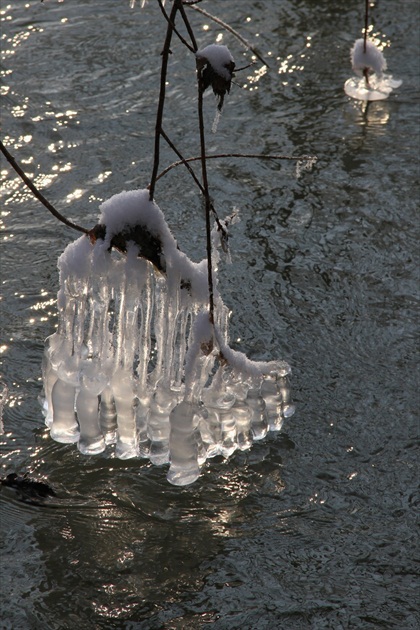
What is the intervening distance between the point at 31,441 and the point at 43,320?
23.4 inches

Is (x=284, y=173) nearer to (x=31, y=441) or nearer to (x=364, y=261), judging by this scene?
(x=364, y=261)

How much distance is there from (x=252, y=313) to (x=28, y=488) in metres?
1.09

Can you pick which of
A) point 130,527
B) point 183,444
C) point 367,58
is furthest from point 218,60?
point 367,58

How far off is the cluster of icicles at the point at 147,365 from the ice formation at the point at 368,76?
8.17ft

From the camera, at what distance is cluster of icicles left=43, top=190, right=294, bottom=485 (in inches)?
83.7

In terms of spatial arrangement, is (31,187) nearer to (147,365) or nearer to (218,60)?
(218,60)

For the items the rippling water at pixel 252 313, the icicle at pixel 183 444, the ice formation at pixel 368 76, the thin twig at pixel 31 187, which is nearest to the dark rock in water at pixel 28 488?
the rippling water at pixel 252 313

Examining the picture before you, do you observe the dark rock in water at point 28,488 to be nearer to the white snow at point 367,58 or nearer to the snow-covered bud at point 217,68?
the snow-covered bud at point 217,68

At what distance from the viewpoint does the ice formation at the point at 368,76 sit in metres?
4.44

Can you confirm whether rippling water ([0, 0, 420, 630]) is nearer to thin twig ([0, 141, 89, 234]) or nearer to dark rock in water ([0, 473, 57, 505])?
dark rock in water ([0, 473, 57, 505])

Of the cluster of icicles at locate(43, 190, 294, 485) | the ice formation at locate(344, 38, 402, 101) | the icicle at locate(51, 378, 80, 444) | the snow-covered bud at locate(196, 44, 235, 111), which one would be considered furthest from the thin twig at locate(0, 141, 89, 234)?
the ice formation at locate(344, 38, 402, 101)

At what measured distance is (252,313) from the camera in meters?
3.29

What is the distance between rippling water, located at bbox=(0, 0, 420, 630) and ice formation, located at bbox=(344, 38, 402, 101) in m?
0.07

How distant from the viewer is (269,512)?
2545mm
